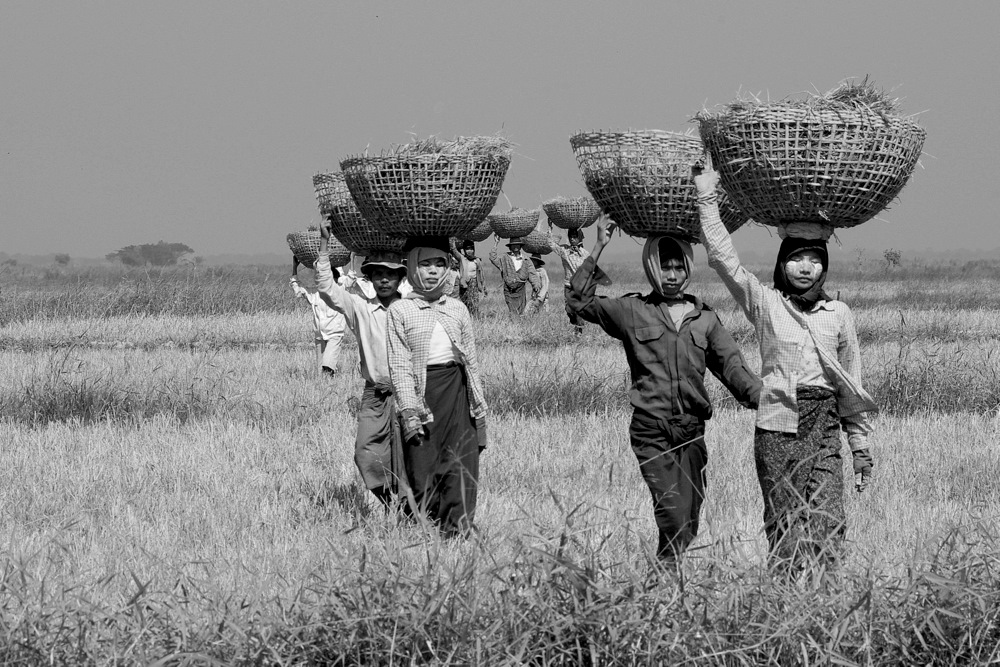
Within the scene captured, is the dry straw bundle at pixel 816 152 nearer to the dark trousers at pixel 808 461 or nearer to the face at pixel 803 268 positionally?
the face at pixel 803 268

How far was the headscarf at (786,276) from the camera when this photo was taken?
5.00 m

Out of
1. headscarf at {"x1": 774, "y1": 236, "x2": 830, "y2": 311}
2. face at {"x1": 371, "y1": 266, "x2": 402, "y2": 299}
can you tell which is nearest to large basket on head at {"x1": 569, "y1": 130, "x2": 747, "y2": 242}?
headscarf at {"x1": 774, "y1": 236, "x2": 830, "y2": 311}

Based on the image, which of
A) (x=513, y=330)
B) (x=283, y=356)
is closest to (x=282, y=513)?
(x=283, y=356)

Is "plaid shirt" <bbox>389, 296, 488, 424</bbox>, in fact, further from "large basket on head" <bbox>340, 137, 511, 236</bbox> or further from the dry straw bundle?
the dry straw bundle

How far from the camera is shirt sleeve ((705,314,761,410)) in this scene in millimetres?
5102

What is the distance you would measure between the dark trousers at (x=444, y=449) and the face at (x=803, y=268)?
1810 millimetres

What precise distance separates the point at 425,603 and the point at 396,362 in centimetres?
225

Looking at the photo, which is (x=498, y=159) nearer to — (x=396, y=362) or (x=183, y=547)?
(x=396, y=362)

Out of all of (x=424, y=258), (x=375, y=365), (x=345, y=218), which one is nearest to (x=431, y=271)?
(x=424, y=258)

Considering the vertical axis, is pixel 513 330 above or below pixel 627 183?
below

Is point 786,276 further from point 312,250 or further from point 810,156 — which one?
point 312,250

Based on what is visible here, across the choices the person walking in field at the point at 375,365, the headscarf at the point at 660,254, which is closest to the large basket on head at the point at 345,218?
the person walking in field at the point at 375,365

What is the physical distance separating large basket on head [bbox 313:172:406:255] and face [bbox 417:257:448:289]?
3.80 ft

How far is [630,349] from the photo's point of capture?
17.3ft
